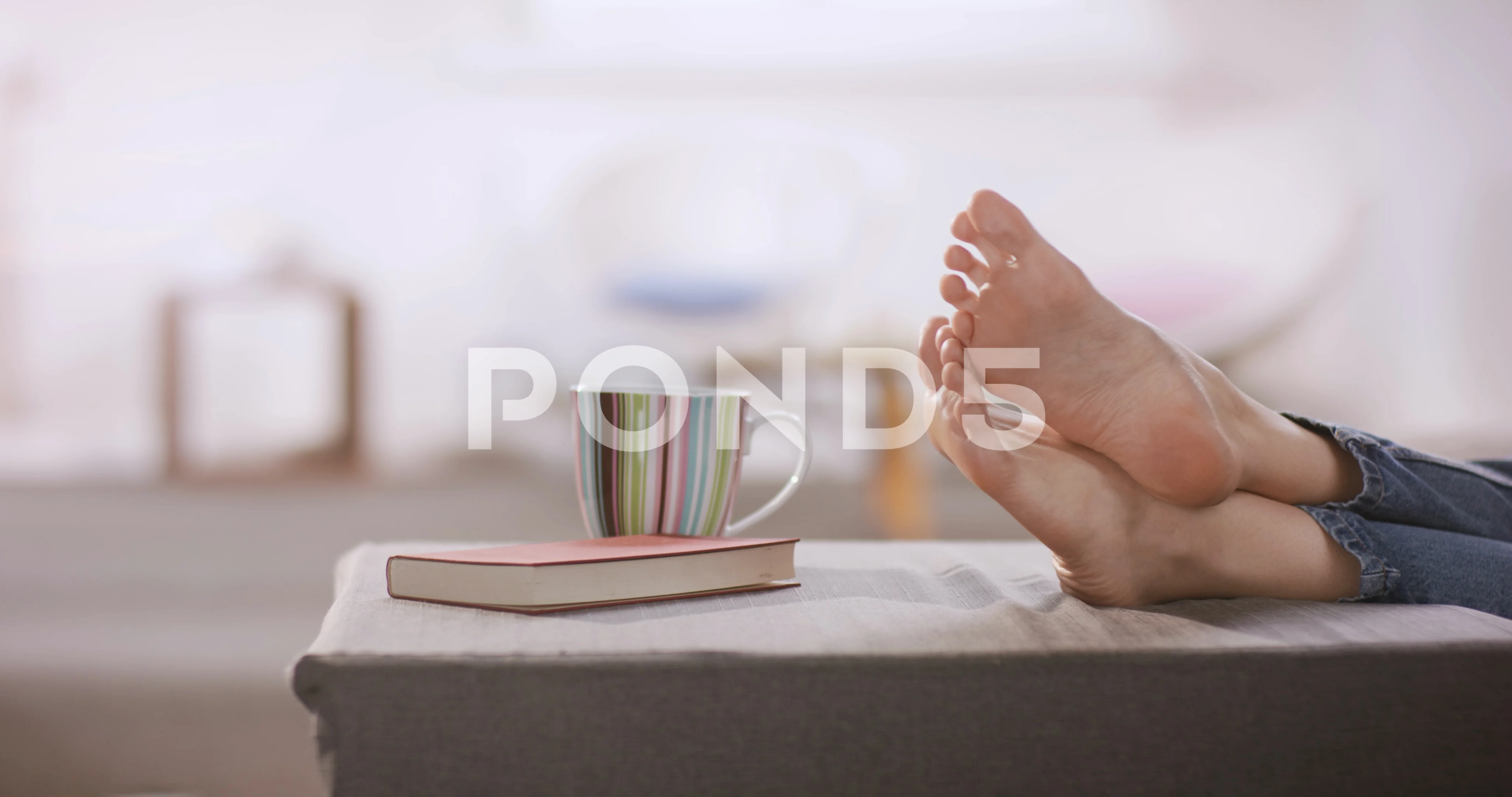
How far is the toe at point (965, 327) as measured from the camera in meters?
0.71

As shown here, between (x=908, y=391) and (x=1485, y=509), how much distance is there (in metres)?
0.95

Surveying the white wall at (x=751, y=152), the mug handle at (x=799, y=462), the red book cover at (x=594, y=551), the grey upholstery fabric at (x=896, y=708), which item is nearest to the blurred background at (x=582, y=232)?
the white wall at (x=751, y=152)

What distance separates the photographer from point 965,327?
71 centimetres

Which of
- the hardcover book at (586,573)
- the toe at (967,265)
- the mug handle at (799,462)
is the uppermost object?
the toe at (967,265)

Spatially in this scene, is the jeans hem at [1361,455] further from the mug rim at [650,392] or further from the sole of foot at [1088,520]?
the mug rim at [650,392]

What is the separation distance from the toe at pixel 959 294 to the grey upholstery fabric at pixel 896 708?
10.6 inches

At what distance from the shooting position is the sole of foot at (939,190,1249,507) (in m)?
0.62

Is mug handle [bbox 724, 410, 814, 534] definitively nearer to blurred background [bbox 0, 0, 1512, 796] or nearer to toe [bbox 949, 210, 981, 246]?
toe [bbox 949, 210, 981, 246]

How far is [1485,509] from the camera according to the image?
71 cm

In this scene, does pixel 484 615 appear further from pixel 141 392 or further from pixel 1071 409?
pixel 141 392

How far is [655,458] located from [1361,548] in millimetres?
445

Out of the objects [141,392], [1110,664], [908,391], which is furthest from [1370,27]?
[141,392]

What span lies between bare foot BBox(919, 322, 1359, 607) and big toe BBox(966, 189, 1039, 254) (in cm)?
12

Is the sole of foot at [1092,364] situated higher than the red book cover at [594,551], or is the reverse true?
the sole of foot at [1092,364]
